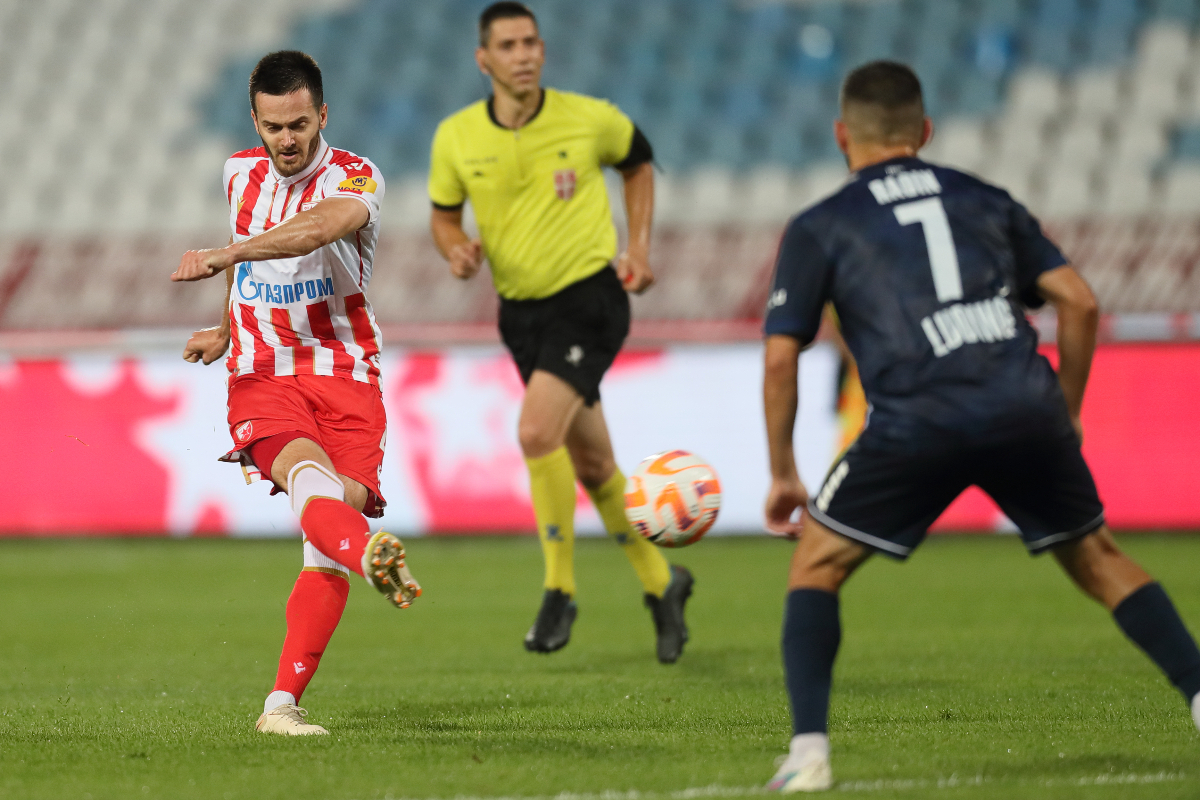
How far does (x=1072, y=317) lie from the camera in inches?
134

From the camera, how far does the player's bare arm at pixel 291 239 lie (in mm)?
3885

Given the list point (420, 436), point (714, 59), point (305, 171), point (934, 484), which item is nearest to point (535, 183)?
point (305, 171)

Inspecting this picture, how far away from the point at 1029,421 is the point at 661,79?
11089 millimetres

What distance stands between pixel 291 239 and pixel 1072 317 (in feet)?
6.57

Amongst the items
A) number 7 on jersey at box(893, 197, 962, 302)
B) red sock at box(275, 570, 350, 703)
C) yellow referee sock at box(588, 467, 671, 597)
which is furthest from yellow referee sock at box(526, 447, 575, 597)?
number 7 on jersey at box(893, 197, 962, 302)

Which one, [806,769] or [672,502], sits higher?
[806,769]

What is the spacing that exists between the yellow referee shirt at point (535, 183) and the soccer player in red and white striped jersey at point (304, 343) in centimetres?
114

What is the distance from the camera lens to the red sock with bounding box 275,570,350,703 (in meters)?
4.21

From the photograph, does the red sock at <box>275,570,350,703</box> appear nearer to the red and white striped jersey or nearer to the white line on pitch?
the red and white striped jersey

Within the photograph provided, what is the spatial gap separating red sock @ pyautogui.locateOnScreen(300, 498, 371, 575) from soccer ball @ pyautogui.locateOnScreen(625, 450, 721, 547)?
1196mm

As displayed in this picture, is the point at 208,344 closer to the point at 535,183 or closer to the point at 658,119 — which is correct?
the point at 535,183

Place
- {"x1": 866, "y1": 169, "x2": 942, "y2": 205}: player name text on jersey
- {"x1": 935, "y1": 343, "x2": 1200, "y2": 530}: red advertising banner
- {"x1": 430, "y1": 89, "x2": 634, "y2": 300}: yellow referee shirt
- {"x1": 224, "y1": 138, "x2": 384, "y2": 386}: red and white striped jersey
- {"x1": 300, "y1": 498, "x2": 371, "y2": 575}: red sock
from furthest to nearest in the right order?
{"x1": 935, "y1": 343, "x2": 1200, "y2": 530}: red advertising banner
{"x1": 430, "y1": 89, "x2": 634, "y2": 300}: yellow referee shirt
{"x1": 224, "y1": 138, "x2": 384, "y2": 386}: red and white striped jersey
{"x1": 300, "y1": 498, "x2": 371, "y2": 575}: red sock
{"x1": 866, "y1": 169, "x2": 942, "y2": 205}: player name text on jersey

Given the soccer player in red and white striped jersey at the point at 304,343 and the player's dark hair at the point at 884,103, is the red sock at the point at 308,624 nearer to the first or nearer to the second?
the soccer player in red and white striped jersey at the point at 304,343

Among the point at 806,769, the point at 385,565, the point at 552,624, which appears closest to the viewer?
the point at 806,769
